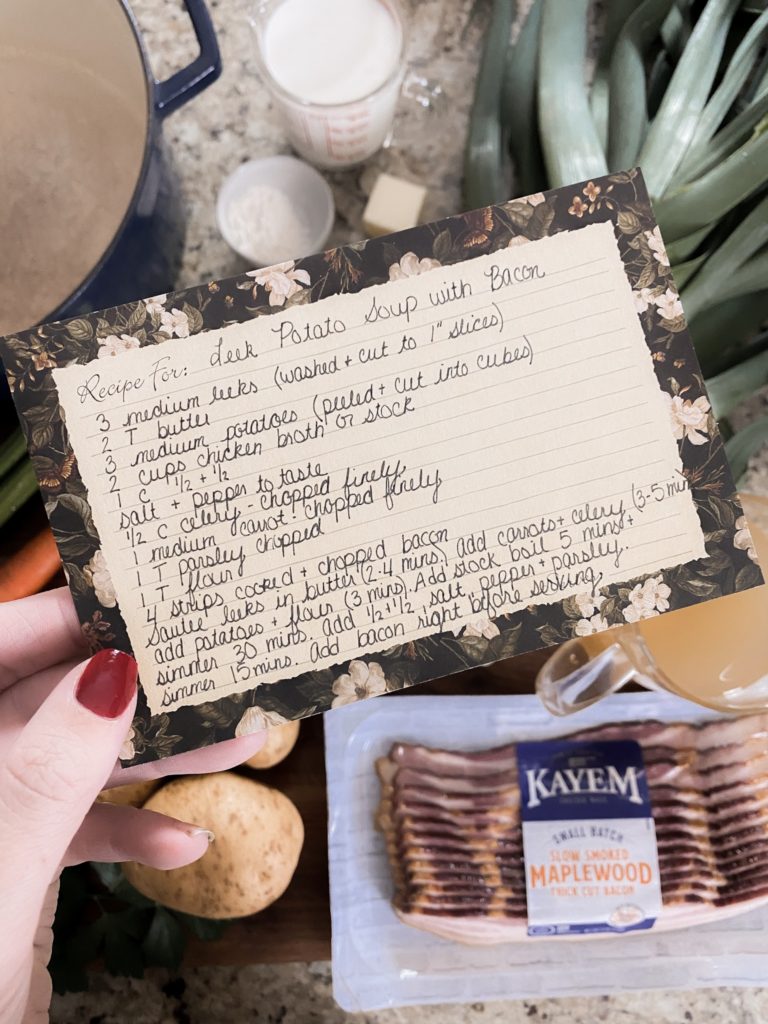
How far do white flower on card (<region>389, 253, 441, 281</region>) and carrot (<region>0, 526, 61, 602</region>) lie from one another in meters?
0.40

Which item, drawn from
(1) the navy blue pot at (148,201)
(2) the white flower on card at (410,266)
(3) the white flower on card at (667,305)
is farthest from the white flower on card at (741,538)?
(1) the navy blue pot at (148,201)

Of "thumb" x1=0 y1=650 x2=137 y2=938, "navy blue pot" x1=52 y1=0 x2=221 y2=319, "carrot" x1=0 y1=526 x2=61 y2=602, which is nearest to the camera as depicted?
"thumb" x1=0 y1=650 x2=137 y2=938

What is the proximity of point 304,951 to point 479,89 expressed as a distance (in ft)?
2.70

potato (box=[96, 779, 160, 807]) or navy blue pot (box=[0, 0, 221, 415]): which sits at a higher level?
navy blue pot (box=[0, 0, 221, 415])

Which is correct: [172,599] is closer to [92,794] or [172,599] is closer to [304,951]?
[92,794]

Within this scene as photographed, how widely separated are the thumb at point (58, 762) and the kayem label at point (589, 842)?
44 cm

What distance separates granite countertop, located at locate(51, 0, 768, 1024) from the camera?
2.54ft

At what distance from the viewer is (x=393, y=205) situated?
2.59 feet

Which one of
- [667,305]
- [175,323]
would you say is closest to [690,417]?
[667,305]

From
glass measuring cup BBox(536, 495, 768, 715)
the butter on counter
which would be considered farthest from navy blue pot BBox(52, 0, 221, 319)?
glass measuring cup BBox(536, 495, 768, 715)

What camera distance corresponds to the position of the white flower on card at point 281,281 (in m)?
0.49

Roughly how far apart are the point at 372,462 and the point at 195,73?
33cm

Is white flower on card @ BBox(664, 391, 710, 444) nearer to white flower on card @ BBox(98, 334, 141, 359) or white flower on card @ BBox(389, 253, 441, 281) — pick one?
white flower on card @ BBox(389, 253, 441, 281)

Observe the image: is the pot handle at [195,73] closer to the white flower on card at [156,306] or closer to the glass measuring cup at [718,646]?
the white flower on card at [156,306]
